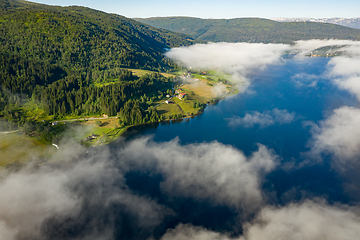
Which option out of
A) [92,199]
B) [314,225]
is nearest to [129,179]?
[92,199]

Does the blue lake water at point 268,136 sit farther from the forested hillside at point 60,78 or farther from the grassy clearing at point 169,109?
the forested hillside at point 60,78

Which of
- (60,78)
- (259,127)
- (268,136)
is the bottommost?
(268,136)

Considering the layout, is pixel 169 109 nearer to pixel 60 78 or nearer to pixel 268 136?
pixel 268 136

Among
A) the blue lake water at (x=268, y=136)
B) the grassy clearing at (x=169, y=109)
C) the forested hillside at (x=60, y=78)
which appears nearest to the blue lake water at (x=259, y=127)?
the blue lake water at (x=268, y=136)

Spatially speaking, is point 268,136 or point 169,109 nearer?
point 268,136

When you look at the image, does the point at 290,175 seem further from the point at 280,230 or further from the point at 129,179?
the point at 129,179

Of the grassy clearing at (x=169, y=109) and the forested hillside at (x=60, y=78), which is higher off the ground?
the forested hillside at (x=60, y=78)

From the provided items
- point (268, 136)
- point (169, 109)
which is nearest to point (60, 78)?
point (169, 109)

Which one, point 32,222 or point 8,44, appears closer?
point 32,222
